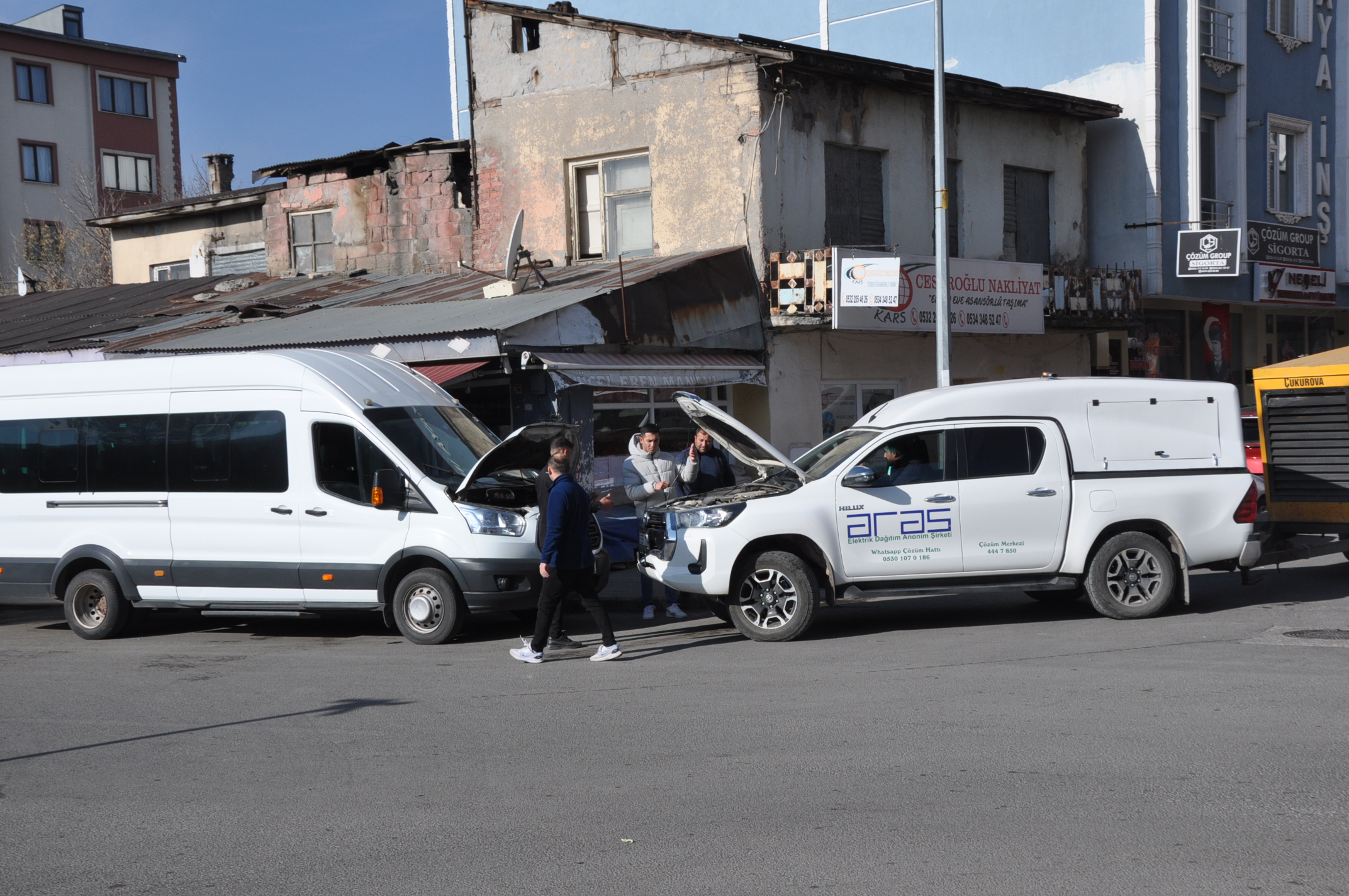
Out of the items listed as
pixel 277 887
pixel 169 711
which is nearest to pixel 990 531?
pixel 169 711

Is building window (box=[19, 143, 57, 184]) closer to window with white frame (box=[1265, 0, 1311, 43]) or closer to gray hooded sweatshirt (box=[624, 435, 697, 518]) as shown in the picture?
window with white frame (box=[1265, 0, 1311, 43])

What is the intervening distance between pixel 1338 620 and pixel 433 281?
14348mm

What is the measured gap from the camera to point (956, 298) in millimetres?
18531

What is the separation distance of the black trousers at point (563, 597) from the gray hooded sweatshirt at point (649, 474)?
2263 millimetres

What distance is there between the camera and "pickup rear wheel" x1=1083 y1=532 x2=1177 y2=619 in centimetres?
1039

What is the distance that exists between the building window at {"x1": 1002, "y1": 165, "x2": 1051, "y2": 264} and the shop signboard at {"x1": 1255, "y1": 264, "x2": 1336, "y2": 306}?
4.56 meters

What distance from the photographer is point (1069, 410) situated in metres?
10.5

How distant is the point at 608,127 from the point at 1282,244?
44.7 feet

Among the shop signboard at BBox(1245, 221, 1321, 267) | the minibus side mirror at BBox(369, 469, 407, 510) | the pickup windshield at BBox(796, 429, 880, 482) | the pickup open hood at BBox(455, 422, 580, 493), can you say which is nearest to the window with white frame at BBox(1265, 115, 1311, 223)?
the shop signboard at BBox(1245, 221, 1321, 267)

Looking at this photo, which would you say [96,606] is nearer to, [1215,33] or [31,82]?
[1215,33]

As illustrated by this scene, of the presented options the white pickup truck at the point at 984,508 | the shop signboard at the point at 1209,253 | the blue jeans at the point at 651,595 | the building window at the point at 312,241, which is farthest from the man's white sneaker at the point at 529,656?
the shop signboard at the point at 1209,253

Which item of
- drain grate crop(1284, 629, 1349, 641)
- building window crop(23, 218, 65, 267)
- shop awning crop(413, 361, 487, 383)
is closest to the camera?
drain grate crop(1284, 629, 1349, 641)

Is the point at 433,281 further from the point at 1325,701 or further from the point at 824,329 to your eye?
the point at 1325,701

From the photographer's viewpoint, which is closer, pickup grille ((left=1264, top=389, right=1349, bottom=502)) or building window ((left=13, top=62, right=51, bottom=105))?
pickup grille ((left=1264, top=389, right=1349, bottom=502))
